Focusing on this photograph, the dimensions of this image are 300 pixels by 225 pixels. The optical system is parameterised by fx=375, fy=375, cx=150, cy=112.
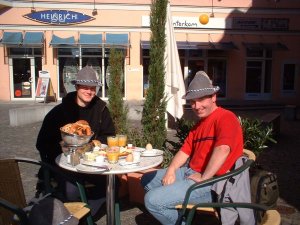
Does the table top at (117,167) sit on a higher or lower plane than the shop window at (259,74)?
lower

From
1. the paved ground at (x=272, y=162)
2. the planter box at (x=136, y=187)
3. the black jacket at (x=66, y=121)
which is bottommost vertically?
the paved ground at (x=272, y=162)

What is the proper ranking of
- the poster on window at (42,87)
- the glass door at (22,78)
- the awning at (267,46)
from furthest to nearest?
the awning at (267,46) → the glass door at (22,78) → the poster on window at (42,87)

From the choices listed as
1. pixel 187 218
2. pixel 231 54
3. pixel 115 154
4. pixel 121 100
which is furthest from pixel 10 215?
pixel 231 54

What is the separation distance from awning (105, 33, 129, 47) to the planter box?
44.4 feet

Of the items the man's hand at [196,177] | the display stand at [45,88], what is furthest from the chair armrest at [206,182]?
the display stand at [45,88]

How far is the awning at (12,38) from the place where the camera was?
16.8 metres

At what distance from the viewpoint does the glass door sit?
18000mm

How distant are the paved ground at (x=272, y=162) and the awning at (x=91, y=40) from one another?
19.9 ft

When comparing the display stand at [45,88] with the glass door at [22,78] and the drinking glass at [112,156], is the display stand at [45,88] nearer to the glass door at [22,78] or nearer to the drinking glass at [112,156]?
the glass door at [22,78]

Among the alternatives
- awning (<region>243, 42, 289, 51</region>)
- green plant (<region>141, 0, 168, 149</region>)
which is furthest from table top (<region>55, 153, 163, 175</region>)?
awning (<region>243, 42, 289, 51</region>)

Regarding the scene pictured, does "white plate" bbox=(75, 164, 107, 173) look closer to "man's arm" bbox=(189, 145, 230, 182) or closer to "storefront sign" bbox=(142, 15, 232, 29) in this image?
"man's arm" bbox=(189, 145, 230, 182)

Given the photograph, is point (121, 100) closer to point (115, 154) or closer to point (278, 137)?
point (115, 154)

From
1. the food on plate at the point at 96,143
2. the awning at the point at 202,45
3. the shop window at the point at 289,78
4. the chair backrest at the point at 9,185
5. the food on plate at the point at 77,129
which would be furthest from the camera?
the shop window at the point at 289,78

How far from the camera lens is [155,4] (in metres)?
6.00
